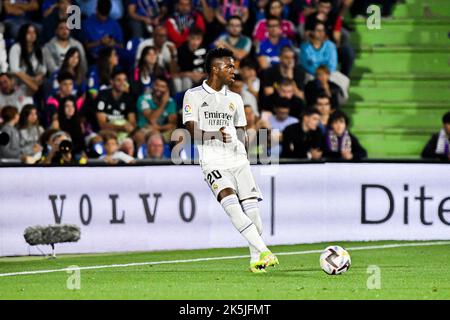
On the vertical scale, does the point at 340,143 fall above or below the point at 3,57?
below

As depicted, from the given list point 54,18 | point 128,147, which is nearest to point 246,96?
point 128,147

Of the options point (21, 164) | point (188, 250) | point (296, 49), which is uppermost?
point (296, 49)

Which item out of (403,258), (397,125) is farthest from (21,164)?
(397,125)

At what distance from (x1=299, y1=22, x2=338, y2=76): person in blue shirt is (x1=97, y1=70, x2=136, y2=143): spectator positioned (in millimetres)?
3103

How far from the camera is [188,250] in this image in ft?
58.7

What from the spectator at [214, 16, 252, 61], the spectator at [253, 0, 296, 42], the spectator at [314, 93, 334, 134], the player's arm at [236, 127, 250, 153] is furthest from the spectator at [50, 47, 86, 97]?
the player's arm at [236, 127, 250, 153]

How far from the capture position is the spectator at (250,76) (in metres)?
21.4

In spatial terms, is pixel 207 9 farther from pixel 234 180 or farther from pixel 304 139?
pixel 234 180

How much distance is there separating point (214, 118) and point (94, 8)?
876cm

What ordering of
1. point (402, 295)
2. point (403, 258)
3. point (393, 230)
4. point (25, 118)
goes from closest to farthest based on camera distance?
point (402, 295)
point (403, 258)
point (393, 230)
point (25, 118)

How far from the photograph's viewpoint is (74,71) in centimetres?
2117

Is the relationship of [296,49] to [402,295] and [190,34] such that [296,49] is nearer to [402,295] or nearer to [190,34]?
[190,34]

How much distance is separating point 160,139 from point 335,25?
4278 millimetres
